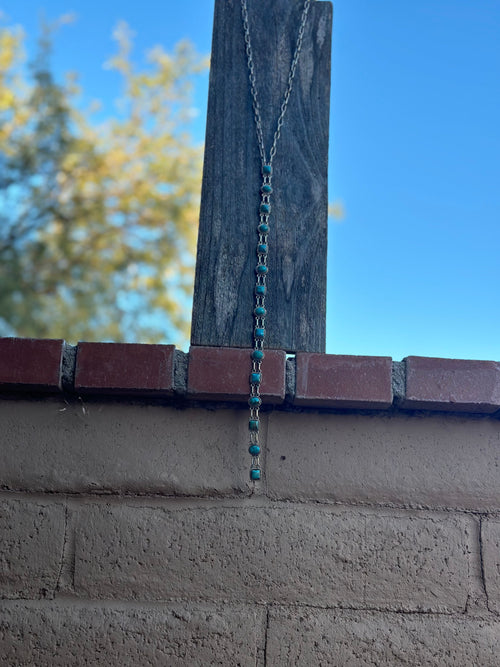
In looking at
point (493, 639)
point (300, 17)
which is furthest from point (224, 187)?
point (493, 639)

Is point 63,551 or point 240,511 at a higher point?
point 240,511

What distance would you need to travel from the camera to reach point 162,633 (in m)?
1.69

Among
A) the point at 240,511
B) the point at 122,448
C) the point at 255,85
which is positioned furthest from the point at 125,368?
the point at 255,85

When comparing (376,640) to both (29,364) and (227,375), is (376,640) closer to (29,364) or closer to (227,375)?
(227,375)

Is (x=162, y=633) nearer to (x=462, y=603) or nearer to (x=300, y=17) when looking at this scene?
(x=462, y=603)

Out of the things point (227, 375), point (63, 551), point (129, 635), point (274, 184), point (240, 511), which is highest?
point (274, 184)

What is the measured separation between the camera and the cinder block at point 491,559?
5.74 ft

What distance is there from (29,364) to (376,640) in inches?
37.2

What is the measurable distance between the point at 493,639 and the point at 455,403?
0.51m

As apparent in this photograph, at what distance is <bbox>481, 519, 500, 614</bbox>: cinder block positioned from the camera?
175 cm

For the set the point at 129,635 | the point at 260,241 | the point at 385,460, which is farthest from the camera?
the point at 260,241

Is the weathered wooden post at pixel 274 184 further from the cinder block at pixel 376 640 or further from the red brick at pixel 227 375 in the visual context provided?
the cinder block at pixel 376 640

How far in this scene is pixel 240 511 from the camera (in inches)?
69.0

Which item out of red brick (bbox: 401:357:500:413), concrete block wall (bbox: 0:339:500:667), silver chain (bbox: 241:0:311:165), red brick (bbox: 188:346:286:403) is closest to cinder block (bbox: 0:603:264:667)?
concrete block wall (bbox: 0:339:500:667)
